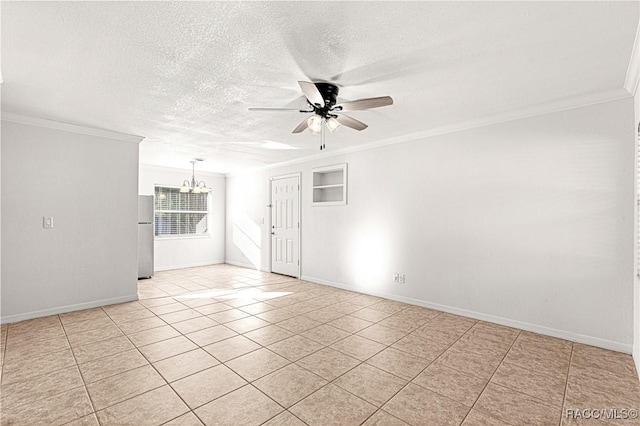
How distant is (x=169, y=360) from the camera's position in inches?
109

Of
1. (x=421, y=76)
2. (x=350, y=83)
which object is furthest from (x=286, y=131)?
(x=421, y=76)

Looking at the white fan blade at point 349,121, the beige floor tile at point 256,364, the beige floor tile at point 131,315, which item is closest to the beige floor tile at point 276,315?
the beige floor tile at point 256,364

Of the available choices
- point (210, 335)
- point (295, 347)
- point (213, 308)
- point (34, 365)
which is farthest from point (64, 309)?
point (295, 347)

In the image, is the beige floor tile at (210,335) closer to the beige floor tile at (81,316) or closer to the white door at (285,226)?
the beige floor tile at (81,316)

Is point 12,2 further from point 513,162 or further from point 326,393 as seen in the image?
point 513,162

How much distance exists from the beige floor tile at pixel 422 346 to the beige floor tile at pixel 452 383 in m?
0.25

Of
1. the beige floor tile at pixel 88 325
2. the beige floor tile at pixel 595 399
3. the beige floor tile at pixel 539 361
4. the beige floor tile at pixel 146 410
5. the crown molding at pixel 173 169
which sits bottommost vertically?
the beige floor tile at pixel 595 399

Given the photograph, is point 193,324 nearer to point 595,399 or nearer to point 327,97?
point 327,97

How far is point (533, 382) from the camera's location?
2441mm

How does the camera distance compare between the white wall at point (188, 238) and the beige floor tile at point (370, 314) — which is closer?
the beige floor tile at point (370, 314)

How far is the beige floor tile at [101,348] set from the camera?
2836 mm

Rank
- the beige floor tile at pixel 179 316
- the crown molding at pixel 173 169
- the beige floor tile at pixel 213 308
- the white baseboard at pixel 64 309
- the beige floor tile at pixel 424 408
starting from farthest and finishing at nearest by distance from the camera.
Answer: the crown molding at pixel 173 169
the beige floor tile at pixel 213 308
the beige floor tile at pixel 179 316
the white baseboard at pixel 64 309
the beige floor tile at pixel 424 408

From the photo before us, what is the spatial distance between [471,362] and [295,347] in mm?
1612

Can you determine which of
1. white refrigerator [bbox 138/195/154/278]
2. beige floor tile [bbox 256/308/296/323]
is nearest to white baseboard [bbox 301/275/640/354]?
beige floor tile [bbox 256/308/296/323]
